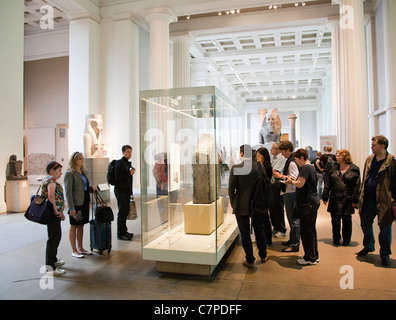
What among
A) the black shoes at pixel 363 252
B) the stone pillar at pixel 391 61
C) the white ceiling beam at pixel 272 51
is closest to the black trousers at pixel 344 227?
the black shoes at pixel 363 252

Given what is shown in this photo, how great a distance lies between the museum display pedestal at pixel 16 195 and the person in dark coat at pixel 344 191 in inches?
311

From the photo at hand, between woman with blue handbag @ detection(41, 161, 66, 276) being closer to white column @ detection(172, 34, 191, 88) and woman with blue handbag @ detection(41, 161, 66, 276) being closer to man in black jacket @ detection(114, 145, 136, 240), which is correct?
man in black jacket @ detection(114, 145, 136, 240)

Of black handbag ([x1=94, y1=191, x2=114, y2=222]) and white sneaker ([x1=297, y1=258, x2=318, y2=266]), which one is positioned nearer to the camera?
white sneaker ([x1=297, y1=258, x2=318, y2=266])

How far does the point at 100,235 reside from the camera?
4895 millimetres

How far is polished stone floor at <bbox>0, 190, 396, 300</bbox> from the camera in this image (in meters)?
3.51

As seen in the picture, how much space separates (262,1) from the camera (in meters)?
12.3

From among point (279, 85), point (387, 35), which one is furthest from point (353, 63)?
point (279, 85)

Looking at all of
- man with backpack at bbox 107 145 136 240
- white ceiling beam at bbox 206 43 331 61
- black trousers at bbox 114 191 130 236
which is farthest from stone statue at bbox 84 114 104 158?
white ceiling beam at bbox 206 43 331 61

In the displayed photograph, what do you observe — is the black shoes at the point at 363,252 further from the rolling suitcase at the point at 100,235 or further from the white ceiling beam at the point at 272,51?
the white ceiling beam at the point at 272,51

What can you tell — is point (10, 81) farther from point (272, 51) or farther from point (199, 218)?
point (272, 51)

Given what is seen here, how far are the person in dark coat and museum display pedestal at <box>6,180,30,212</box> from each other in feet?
25.9

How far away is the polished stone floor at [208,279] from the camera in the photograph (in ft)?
11.5

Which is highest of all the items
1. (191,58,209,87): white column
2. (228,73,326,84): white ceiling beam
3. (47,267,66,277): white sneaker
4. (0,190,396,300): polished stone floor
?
(228,73,326,84): white ceiling beam

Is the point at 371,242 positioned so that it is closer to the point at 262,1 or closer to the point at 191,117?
the point at 191,117
